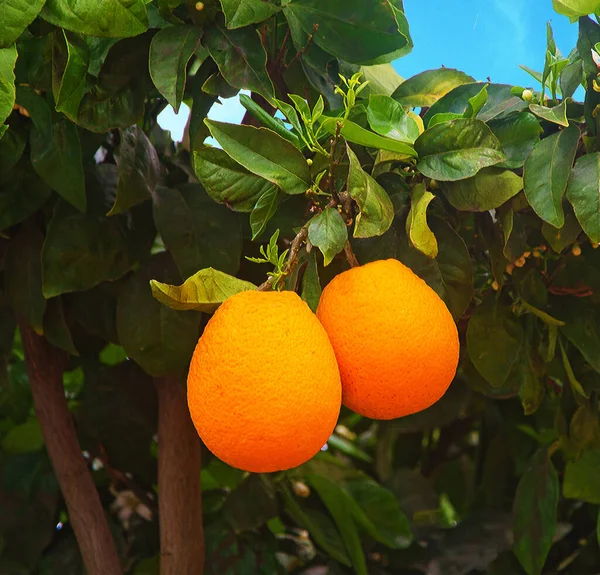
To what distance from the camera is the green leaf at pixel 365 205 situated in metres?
0.45

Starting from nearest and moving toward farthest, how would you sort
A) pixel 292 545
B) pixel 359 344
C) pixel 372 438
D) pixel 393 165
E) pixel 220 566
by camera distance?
pixel 359 344 → pixel 393 165 → pixel 220 566 → pixel 292 545 → pixel 372 438

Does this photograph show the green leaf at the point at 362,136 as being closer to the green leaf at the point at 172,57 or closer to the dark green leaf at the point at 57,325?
the green leaf at the point at 172,57

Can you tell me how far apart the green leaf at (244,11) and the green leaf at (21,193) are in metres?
0.30

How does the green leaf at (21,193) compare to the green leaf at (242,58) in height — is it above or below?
below

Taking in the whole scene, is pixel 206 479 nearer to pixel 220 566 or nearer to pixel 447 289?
pixel 220 566

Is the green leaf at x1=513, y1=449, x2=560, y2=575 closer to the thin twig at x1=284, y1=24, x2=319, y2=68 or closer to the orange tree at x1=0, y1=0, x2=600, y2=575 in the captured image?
the orange tree at x1=0, y1=0, x2=600, y2=575

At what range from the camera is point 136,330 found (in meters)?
0.68

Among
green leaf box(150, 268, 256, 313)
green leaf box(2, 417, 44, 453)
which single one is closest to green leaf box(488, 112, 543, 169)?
green leaf box(150, 268, 256, 313)

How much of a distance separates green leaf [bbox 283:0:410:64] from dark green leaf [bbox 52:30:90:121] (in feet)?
0.52

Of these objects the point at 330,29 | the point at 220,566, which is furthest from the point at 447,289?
the point at 220,566

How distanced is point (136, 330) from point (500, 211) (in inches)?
13.7

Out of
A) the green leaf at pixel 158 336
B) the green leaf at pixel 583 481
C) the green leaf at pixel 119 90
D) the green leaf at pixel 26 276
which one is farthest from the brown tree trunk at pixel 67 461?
the green leaf at pixel 583 481

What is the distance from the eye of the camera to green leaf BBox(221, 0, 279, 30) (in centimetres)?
48

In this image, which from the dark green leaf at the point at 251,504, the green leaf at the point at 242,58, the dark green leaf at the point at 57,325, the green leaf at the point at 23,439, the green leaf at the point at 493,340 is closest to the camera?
the green leaf at the point at 242,58
